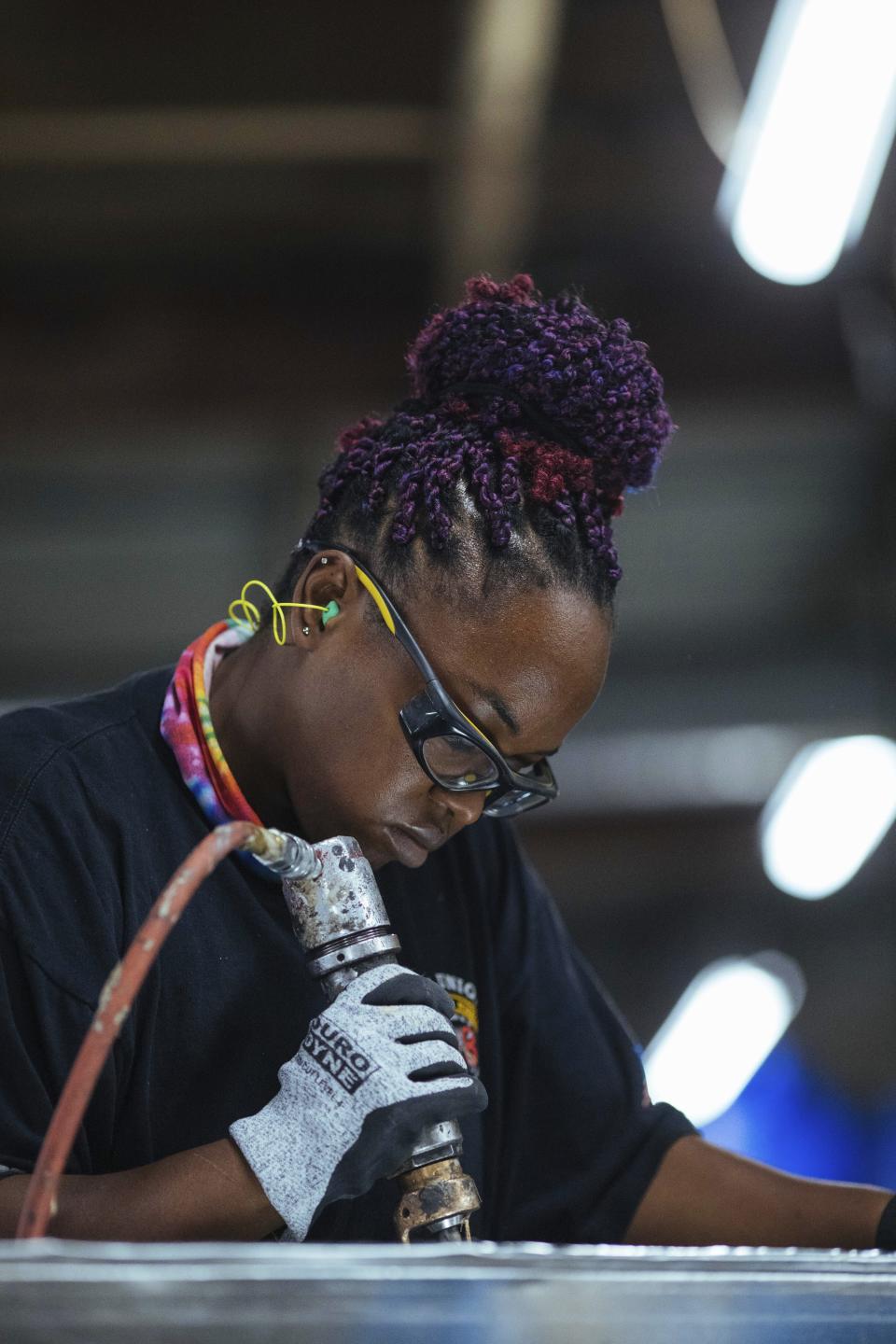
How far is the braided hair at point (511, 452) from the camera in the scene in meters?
1.62

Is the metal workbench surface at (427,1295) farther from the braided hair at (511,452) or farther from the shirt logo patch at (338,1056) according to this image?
the braided hair at (511,452)

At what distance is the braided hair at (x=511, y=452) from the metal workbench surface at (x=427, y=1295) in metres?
0.79

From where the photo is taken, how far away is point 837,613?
213 inches

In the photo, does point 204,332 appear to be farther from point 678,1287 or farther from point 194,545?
point 678,1287

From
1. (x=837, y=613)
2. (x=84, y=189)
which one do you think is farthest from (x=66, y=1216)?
(x=837, y=613)

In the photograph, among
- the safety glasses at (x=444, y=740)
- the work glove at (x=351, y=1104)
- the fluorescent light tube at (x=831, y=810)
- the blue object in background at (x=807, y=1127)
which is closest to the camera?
the work glove at (x=351, y=1104)

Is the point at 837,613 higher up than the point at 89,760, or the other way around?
the point at 837,613

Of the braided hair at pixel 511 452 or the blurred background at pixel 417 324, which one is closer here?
the braided hair at pixel 511 452

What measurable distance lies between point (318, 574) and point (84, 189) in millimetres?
2498

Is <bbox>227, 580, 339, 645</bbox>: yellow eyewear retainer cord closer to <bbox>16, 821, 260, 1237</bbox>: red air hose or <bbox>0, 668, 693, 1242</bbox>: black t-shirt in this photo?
<bbox>0, 668, 693, 1242</bbox>: black t-shirt

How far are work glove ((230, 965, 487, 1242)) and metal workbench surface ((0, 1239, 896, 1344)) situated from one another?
293 millimetres

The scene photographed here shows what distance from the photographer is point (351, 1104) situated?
1.27 m

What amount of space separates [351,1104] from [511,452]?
737 millimetres

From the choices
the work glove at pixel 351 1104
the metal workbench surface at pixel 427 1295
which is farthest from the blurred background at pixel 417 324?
the metal workbench surface at pixel 427 1295
